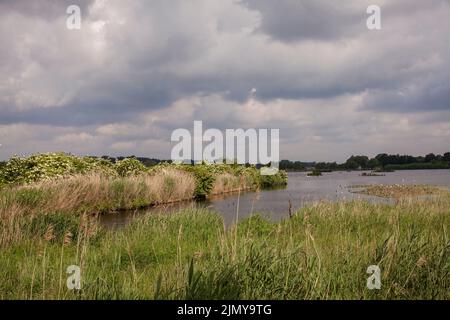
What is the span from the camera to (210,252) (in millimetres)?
7840

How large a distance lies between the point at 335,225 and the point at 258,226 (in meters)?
2.65

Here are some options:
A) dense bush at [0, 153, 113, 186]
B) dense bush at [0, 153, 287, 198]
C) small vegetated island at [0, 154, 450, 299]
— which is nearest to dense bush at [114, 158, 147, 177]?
dense bush at [0, 153, 287, 198]

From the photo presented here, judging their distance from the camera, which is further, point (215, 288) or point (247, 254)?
point (247, 254)

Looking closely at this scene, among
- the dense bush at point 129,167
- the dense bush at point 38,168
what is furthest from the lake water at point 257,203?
the dense bush at point 129,167

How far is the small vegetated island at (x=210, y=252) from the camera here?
5.46 m

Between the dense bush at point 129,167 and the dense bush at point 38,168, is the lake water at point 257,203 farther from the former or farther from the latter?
the dense bush at point 129,167

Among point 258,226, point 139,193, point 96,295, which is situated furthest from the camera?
point 139,193

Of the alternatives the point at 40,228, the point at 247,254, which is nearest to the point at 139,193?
the point at 40,228

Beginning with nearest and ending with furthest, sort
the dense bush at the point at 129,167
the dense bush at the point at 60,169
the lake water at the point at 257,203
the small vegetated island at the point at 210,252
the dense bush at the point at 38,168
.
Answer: the small vegetated island at the point at 210,252, the lake water at the point at 257,203, the dense bush at the point at 38,168, the dense bush at the point at 60,169, the dense bush at the point at 129,167

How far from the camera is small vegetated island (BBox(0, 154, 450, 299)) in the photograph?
17.9 ft

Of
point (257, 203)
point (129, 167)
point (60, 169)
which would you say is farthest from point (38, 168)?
point (257, 203)

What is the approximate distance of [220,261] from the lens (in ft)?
19.1

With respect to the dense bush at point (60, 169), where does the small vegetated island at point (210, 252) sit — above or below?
below
